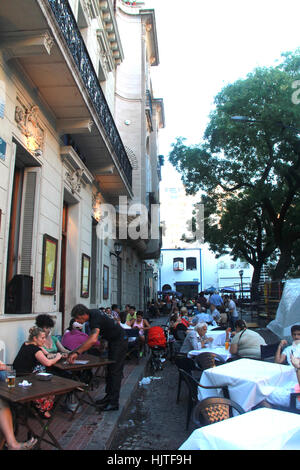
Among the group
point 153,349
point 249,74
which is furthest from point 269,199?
point 153,349

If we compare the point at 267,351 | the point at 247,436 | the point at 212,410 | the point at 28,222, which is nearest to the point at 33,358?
the point at 212,410

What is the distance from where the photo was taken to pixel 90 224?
475 inches

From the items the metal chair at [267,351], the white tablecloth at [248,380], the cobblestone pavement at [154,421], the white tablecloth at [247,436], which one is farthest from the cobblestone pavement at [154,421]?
the white tablecloth at [247,436]

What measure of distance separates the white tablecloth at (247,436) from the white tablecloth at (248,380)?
1868 mm

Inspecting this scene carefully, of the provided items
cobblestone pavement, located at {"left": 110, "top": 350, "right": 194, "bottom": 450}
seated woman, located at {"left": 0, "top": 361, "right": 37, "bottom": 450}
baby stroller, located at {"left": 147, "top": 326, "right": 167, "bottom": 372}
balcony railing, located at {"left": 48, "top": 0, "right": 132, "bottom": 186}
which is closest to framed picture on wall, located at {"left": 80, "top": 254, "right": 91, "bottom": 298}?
baby stroller, located at {"left": 147, "top": 326, "right": 167, "bottom": 372}

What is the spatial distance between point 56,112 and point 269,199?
1381 cm

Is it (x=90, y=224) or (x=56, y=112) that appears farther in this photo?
(x=90, y=224)

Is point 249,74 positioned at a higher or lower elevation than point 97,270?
higher

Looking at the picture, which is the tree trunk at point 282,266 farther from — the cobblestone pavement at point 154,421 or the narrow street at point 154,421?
the cobblestone pavement at point 154,421

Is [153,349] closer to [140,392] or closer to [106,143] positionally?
[140,392]

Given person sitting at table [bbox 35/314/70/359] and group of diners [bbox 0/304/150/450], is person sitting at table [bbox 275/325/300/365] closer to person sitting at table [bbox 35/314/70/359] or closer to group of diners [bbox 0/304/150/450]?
group of diners [bbox 0/304/150/450]

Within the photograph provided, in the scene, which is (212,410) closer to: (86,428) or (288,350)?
(86,428)

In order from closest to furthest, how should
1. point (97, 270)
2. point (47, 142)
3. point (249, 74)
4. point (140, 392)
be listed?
point (140, 392) → point (47, 142) → point (97, 270) → point (249, 74)
